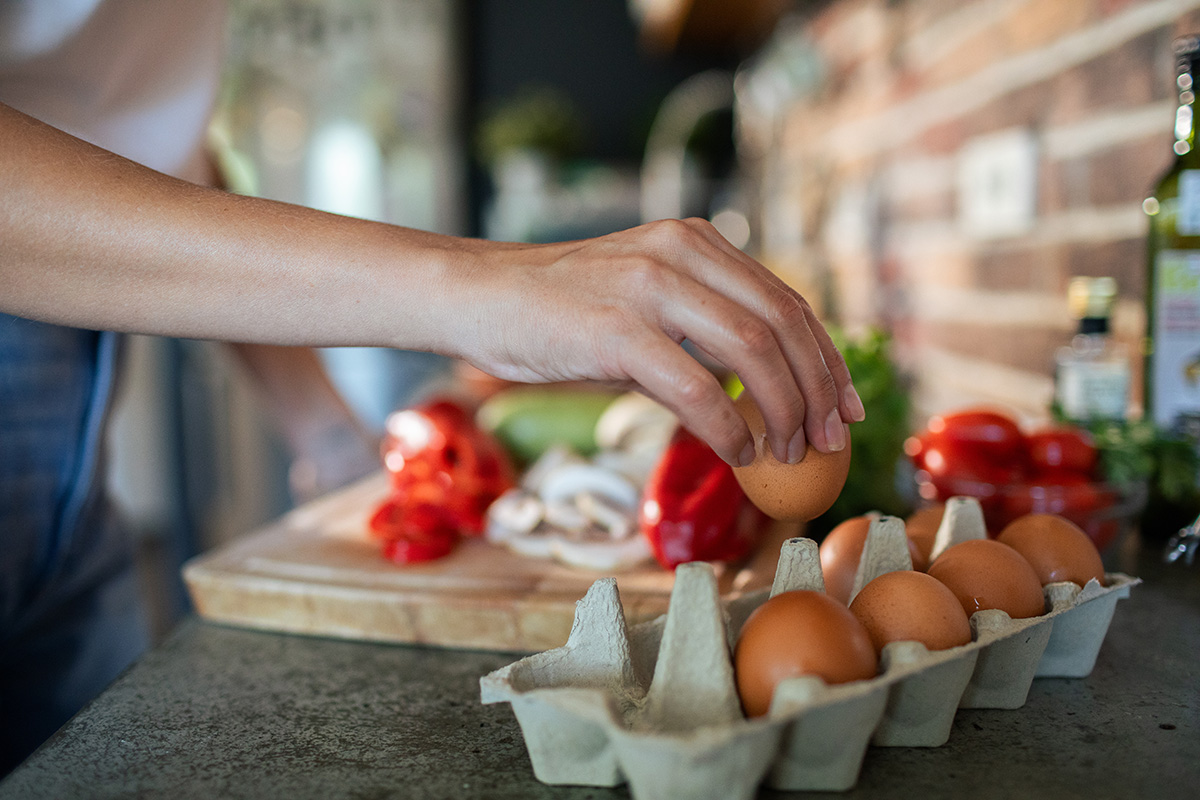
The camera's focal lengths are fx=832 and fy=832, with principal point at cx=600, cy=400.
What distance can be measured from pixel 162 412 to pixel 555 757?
2828mm

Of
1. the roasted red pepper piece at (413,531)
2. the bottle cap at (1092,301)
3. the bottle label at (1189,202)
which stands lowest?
the roasted red pepper piece at (413,531)

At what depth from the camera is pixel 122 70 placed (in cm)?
92

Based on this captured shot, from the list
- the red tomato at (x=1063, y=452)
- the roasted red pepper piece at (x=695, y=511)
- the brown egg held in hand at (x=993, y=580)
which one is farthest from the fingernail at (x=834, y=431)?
the red tomato at (x=1063, y=452)

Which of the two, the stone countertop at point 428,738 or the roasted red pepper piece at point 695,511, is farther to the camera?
the roasted red pepper piece at point 695,511

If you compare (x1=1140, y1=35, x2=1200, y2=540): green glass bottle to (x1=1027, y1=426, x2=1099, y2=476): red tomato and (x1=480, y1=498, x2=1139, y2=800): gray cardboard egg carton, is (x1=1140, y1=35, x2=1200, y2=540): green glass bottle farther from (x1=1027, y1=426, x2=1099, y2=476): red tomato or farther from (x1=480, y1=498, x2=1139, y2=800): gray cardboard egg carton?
(x1=480, y1=498, x2=1139, y2=800): gray cardboard egg carton

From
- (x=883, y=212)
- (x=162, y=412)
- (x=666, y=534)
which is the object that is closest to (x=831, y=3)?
(x=883, y=212)

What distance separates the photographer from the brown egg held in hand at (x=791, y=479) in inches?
21.6

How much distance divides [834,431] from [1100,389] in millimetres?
518

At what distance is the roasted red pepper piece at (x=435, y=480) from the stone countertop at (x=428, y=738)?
0.80 ft

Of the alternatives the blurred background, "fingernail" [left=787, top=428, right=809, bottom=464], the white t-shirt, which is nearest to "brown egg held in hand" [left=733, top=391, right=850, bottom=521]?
"fingernail" [left=787, top=428, right=809, bottom=464]

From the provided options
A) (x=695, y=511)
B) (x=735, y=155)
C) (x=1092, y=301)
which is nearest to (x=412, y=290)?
(x=695, y=511)

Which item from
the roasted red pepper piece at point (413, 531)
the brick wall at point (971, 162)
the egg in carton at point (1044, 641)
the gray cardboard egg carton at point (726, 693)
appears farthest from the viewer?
the brick wall at point (971, 162)

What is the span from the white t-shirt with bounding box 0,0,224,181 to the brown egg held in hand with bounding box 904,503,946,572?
883mm

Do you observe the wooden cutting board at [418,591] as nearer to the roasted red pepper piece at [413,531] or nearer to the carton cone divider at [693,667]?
the roasted red pepper piece at [413,531]
